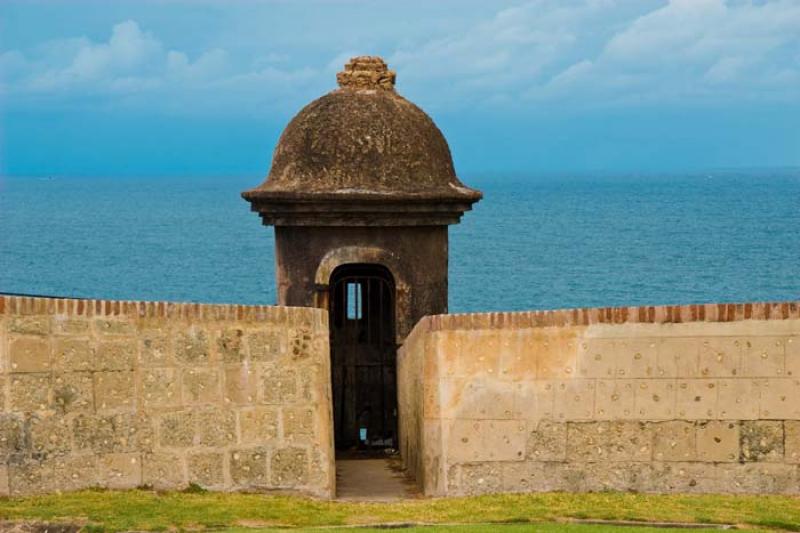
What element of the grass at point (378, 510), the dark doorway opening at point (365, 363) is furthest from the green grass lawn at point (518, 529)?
the dark doorway opening at point (365, 363)

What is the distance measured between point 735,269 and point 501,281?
36.3 feet

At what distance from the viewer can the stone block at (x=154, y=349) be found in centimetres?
1321

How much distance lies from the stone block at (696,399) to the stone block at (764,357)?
0.30 meters

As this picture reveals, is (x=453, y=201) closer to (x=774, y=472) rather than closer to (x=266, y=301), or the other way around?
(x=774, y=472)

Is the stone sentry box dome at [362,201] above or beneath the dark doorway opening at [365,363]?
above

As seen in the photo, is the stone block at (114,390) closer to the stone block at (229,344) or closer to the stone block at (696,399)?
Result: the stone block at (229,344)

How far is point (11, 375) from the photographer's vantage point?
1295 centimetres

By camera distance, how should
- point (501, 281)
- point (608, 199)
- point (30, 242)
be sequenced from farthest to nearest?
1. point (608, 199)
2. point (30, 242)
3. point (501, 281)

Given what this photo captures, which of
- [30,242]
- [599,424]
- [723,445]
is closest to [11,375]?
[599,424]

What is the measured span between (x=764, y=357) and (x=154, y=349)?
14.4 ft

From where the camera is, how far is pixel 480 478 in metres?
13.3

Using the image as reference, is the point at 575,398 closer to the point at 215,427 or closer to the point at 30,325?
the point at 215,427

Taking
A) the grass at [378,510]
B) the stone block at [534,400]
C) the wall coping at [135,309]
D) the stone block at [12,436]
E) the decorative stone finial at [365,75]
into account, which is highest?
the decorative stone finial at [365,75]

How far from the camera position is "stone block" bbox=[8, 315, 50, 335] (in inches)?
510
